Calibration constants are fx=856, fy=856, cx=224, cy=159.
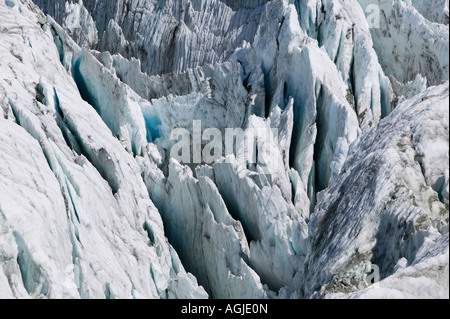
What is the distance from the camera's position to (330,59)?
75.8 ft

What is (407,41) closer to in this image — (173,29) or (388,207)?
(173,29)

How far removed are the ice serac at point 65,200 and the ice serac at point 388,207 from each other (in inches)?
162

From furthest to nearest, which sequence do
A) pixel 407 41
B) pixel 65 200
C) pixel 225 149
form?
1. pixel 407 41
2. pixel 225 149
3. pixel 65 200

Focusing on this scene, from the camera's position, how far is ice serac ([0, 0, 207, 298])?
16188mm

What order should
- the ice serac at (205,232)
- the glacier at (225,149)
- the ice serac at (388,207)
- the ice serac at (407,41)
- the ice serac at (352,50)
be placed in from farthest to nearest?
1. the ice serac at (407,41)
2. the ice serac at (352,50)
3. the ice serac at (205,232)
4. the glacier at (225,149)
5. the ice serac at (388,207)

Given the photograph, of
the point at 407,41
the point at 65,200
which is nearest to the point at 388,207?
the point at 65,200

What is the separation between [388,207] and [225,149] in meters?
8.91

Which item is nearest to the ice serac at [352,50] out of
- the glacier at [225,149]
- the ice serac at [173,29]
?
the glacier at [225,149]

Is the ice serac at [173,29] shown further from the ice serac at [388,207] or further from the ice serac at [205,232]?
the ice serac at [388,207]

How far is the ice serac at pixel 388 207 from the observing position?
13.8 meters

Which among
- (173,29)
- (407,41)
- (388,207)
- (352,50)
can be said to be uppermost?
(407,41)

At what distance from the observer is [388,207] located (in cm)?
1467

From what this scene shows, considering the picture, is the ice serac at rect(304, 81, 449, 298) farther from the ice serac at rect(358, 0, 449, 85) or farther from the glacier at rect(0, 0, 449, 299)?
the ice serac at rect(358, 0, 449, 85)
